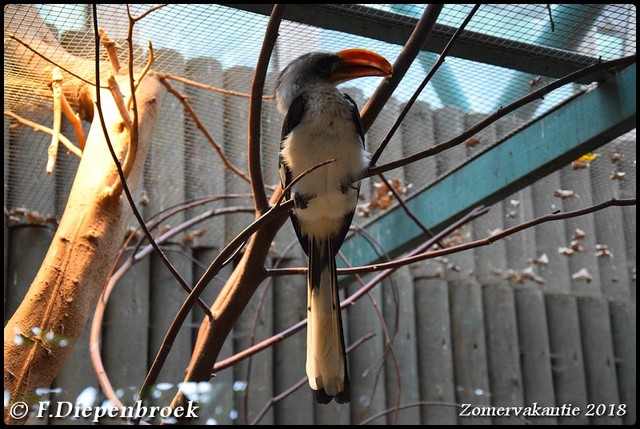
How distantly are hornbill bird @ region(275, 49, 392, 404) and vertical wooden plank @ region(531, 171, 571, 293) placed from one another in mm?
1818

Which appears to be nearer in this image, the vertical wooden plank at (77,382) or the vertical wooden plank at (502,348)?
the vertical wooden plank at (77,382)

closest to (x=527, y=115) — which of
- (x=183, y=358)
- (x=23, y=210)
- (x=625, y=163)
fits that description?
(x=625, y=163)

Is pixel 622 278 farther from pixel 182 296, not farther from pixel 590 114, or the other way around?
pixel 182 296

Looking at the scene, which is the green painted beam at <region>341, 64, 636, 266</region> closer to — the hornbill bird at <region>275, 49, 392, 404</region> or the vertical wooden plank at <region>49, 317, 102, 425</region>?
the hornbill bird at <region>275, 49, 392, 404</region>

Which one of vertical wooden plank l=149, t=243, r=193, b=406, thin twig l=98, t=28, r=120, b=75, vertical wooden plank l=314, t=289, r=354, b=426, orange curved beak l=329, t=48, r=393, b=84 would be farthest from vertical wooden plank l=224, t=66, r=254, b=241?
orange curved beak l=329, t=48, r=393, b=84

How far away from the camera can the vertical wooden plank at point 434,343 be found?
2.79 m

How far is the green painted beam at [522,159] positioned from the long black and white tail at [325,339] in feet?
2.47

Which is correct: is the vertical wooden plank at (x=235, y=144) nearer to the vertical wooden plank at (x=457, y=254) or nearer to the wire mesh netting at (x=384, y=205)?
the wire mesh netting at (x=384, y=205)

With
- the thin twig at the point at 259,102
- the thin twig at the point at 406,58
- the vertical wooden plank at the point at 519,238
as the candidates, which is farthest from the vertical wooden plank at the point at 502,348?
the thin twig at the point at 259,102

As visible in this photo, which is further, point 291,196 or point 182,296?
point 182,296

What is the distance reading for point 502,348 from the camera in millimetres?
2938

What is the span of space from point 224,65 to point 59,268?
807 mm

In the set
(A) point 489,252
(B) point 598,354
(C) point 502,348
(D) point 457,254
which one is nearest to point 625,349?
(B) point 598,354

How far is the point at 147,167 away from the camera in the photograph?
8.38ft
